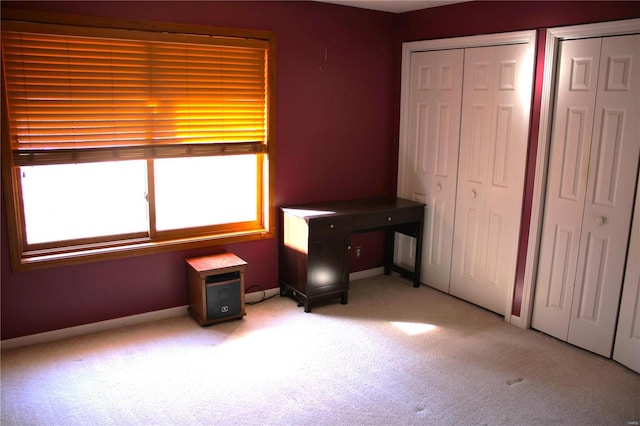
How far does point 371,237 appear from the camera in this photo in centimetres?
505

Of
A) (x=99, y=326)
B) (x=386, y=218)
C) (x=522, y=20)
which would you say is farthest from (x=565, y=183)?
(x=99, y=326)

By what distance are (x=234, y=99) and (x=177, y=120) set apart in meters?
0.47

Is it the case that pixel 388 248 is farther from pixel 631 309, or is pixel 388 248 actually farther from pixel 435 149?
pixel 631 309

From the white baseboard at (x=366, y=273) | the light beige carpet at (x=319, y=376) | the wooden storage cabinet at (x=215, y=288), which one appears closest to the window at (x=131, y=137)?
the wooden storage cabinet at (x=215, y=288)

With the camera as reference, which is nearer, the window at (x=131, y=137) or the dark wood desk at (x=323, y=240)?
the window at (x=131, y=137)

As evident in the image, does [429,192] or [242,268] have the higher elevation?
[429,192]

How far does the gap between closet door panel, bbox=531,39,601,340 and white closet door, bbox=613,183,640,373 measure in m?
0.34

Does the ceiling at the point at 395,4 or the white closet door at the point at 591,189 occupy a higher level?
the ceiling at the point at 395,4

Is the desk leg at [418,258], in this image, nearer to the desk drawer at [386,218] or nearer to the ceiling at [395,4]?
the desk drawer at [386,218]

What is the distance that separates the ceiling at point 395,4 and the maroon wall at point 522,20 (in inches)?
3.7

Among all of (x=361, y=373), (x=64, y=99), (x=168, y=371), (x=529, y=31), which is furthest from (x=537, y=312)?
(x=64, y=99)

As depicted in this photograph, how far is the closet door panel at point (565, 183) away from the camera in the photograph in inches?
136

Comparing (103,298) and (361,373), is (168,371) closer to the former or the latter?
(103,298)

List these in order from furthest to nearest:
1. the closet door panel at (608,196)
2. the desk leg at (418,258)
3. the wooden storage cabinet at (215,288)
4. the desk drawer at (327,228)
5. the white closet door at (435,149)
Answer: the desk leg at (418,258) < the white closet door at (435,149) < the desk drawer at (327,228) < the wooden storage cabinet at (215,288) < the closet door panel at (608,196)
